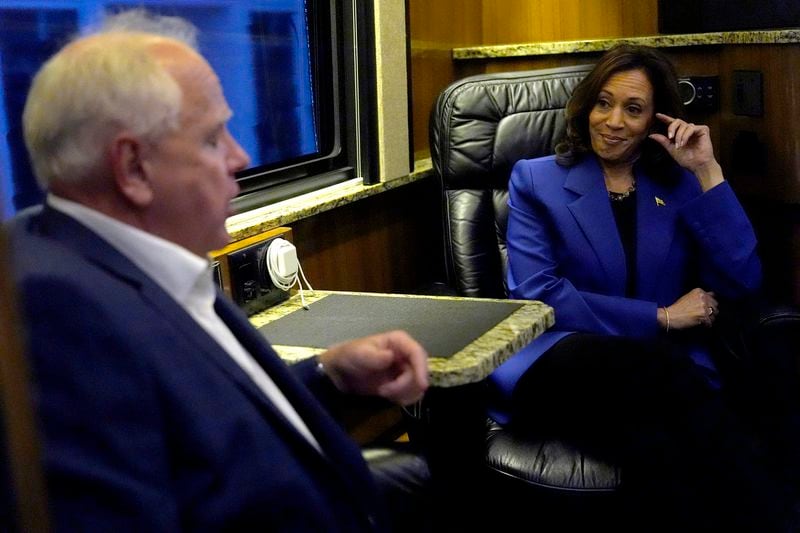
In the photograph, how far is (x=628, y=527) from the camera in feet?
6.20

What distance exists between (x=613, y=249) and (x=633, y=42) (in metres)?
0.95

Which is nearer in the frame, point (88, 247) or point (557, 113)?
point (88, 247)

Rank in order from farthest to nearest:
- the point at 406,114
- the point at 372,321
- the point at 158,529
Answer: the point at 406,114, the point at 372,321, the point at 158,529

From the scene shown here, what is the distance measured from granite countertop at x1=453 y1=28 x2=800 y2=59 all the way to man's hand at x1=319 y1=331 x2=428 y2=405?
1714mm

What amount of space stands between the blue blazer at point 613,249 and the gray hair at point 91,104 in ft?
4.26

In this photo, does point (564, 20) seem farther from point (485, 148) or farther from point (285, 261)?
point (285, 261)

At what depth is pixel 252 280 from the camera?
6.20 ft

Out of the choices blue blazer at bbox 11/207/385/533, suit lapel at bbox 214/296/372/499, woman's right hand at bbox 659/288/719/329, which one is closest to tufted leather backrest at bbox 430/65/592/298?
woman's right hand at bbox 659/288/719/329

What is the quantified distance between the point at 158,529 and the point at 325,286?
1649mm

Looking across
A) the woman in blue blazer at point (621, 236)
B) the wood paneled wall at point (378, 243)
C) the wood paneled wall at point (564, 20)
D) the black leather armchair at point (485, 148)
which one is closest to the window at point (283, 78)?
the wood paneled wall at point (378, 243)

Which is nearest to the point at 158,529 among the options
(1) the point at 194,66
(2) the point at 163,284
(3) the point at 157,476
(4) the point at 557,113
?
(3) the point at 157,476

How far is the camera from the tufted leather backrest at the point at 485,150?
8.06ft

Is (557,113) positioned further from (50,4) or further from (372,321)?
(50,4)

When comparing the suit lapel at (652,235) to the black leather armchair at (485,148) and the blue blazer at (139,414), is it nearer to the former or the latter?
the black leather armchair at (485,148)
